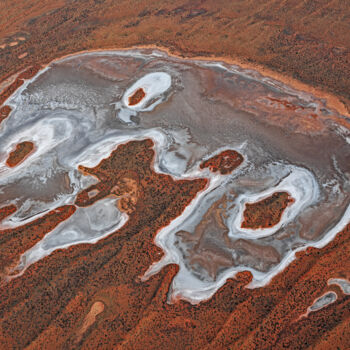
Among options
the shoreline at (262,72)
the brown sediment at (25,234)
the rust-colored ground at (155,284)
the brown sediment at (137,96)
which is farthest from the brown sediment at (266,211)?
the brown sediment at (137,96)

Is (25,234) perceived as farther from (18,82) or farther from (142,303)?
(18,82)

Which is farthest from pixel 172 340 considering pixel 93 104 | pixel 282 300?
pixel 93 104

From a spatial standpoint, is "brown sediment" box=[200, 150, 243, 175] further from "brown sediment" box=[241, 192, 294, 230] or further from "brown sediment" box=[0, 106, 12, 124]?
"brown sediment" box=[0, 106, 12, 124]

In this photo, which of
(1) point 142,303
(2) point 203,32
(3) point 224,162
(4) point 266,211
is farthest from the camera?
(2) point 203,32

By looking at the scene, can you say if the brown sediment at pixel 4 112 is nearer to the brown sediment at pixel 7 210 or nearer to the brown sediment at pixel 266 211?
the brown sediment at pixel 7 210

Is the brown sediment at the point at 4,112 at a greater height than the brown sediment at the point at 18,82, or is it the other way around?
the brown sediment at the point at 18,82

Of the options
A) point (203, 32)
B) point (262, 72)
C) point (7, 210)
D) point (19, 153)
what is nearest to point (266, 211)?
point (262, 72)

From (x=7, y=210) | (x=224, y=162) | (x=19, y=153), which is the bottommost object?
(x=224, y=162)

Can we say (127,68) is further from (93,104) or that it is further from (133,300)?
(133,300)
